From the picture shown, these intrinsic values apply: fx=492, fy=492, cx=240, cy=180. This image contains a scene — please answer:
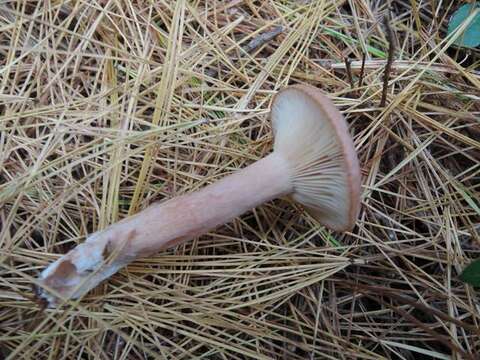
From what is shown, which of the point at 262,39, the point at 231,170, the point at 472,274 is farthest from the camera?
the point at 262,39

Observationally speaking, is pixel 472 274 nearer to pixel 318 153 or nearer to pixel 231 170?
pixel 318 153

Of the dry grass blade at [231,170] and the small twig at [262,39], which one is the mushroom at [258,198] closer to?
the dry grass blade at [231,170]

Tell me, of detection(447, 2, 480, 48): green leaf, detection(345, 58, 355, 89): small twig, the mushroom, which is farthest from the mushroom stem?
detection(447, 2, 480, 48): green leaf

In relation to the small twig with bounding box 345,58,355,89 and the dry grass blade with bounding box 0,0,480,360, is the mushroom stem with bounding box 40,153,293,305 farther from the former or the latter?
the small twig with bounding box 345,58,355,89

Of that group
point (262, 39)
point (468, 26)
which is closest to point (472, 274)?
point (468, 26)

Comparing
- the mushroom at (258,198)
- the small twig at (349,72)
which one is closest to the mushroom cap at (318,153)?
the mushroom at (258,198)

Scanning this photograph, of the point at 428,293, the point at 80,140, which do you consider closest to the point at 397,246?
the point at 428,293

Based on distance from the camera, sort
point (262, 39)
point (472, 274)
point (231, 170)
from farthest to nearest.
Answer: point (262, 39) < point (231, 170) < point (472, 274)

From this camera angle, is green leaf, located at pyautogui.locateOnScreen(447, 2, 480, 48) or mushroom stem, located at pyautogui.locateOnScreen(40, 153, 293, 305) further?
green leaf, located at pyautogui.locateOnScreen(447, 2, 480, 48)
